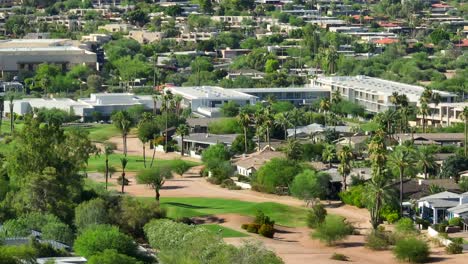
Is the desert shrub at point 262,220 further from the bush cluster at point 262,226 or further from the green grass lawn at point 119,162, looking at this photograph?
the green grass lawn at point 119,162

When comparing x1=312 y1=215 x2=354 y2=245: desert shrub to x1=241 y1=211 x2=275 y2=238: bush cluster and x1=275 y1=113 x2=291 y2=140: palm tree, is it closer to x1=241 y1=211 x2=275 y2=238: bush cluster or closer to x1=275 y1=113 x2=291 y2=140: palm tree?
x1=241 y1=211 x2=275 y2=238: bush cluster

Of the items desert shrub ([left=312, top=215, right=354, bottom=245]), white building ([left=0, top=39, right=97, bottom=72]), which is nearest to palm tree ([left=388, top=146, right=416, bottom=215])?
desert shrub ([left=312, top=215, right=354, bottom=245])

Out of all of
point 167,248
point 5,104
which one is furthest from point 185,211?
point 5,104

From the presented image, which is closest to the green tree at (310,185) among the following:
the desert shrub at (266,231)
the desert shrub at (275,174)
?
the desert shrub at (275,174)

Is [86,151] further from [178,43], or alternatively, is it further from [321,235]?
[178,43]

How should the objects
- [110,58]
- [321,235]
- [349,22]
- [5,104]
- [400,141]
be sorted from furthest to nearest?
[349,22] < [110,58] < [5,104] < [400,141] < [321,235]
